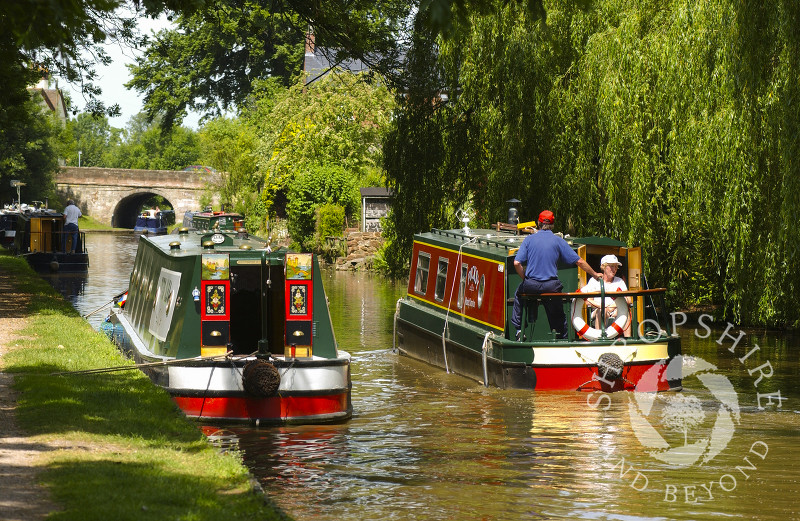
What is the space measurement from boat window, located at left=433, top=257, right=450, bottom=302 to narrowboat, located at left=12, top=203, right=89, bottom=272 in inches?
682

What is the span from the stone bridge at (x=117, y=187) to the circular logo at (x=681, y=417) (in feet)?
205

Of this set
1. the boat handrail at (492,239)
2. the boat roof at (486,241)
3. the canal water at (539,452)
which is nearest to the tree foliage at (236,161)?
the boat roof at (486,241)

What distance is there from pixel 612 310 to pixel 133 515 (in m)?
8.61

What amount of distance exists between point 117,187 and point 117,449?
6949 centimetres

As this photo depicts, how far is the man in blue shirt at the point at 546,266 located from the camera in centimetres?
1391

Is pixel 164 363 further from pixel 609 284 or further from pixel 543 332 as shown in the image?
pixel 609 284

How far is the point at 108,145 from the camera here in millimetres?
137875

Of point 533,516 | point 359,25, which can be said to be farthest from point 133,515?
point 359,25

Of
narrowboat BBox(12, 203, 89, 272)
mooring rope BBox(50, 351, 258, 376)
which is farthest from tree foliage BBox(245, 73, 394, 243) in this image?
mooring rope BBox(50, 351, 258, 376)

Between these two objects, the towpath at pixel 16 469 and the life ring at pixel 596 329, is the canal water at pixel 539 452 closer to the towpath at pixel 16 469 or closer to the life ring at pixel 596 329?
the life ring at pixel 596 329

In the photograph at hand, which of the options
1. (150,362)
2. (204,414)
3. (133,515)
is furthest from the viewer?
(150,362)

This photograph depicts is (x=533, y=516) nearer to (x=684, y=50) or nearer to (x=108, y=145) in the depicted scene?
(x=684, y=50)

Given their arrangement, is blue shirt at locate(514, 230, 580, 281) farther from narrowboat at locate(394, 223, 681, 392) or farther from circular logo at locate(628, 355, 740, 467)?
circular logo at locate(628, 355, 740, 467)

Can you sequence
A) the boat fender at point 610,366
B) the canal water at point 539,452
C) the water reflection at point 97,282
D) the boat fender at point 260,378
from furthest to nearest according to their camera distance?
1. the water reflection at point 97,282
2. the boat fender at point 610,366
3. the boat fender at point 260,378
4. the canal water at point 539,452
